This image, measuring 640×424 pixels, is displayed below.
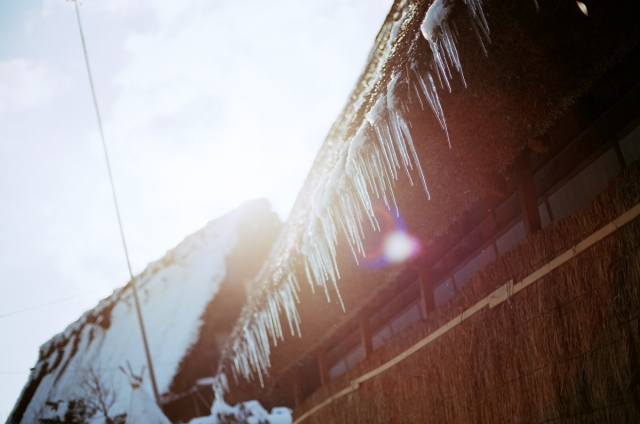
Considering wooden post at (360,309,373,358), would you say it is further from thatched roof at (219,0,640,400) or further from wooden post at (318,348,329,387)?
wooden post at (318,348,329,387)

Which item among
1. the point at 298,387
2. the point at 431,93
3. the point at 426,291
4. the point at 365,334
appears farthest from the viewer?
the point at 298,387

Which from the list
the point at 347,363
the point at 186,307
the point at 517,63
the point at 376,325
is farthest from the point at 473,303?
the point at 186,307

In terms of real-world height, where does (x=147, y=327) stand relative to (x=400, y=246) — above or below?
above

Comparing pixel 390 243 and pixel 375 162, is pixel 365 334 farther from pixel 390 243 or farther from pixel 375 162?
pixel 375 162

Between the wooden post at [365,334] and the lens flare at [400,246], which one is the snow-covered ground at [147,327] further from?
the lens flare at [400,246]

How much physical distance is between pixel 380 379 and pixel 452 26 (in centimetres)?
307

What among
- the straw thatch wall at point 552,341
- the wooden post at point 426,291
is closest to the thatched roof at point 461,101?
the wooden post at point 426,291

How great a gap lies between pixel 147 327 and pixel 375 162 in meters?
17.0

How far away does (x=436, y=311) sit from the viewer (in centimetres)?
334

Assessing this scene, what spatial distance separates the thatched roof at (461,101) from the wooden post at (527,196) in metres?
0.16

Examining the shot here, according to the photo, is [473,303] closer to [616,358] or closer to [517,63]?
[616,358]

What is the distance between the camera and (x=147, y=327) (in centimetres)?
1741

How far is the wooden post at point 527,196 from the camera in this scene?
107 inches

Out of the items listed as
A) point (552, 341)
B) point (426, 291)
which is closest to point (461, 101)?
point (552, 341)
